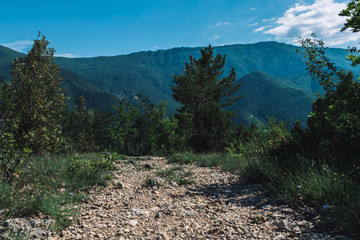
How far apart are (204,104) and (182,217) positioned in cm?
1982

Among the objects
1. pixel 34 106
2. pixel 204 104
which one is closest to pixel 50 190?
pixel 34 106

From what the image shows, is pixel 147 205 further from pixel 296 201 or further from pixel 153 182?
pixel 296 201

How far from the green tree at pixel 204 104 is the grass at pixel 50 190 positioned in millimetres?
9865

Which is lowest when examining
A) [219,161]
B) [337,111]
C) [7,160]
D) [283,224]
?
[219,161]

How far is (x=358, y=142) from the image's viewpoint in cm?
404

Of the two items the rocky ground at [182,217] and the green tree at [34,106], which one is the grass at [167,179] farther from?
the green tree at [34,106]

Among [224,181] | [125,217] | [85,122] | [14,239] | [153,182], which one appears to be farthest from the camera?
[85,122]

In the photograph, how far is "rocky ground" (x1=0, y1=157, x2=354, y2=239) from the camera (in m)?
2.74

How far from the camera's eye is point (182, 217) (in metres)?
3.41

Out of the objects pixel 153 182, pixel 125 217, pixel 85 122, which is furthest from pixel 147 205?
pixel 85 122

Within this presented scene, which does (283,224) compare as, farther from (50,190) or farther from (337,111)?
(50,190)

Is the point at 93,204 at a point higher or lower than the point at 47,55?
lower

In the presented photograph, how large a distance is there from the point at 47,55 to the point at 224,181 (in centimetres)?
941

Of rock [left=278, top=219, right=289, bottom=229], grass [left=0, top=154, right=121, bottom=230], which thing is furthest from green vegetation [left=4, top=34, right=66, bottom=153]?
rock [left=278, top=219, right=289, bottom=229]
